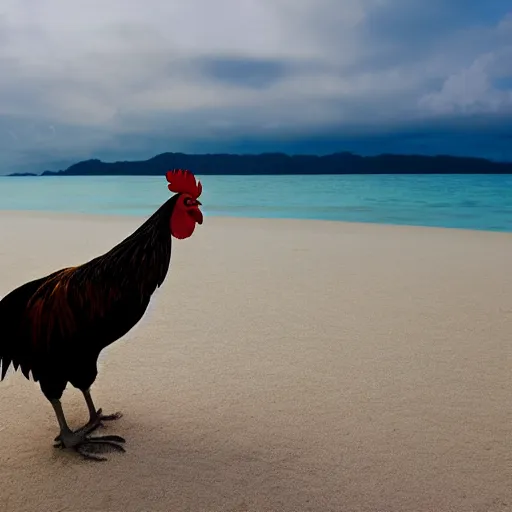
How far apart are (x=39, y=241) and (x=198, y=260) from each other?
2678mm

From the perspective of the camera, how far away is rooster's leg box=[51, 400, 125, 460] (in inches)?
75.9

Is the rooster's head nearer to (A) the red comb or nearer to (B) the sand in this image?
(A) the red comb

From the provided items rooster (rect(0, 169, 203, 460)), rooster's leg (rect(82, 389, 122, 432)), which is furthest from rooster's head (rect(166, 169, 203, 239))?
rooster's leg (rect(82, 389, 122, 432))

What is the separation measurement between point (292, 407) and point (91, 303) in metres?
0.90

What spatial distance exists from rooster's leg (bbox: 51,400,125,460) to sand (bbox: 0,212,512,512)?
0.04 metres

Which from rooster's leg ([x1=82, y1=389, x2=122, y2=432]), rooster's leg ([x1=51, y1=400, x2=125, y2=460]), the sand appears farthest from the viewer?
rooster's leg ([x1=82, y1=389, x2=122, y2=432])

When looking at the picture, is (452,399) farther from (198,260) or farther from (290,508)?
(198,260)

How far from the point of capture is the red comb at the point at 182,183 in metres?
1.76

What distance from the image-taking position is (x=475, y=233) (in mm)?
9133

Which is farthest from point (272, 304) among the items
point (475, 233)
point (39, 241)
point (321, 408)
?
point (475, 233)

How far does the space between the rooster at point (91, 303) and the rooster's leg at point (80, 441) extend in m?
0.05

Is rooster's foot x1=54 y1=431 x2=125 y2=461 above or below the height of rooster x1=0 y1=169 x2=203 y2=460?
below

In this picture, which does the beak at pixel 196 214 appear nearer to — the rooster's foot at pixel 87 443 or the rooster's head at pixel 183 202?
the rooster's head at pixel 183 202

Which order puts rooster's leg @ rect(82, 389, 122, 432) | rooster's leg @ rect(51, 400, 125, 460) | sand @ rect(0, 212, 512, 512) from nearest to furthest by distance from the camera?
sand @ rect(0, 212, 512, 512) → rooster's leg @ rect(51, 400, 125, 460) → rooster's leg @ rect(82, 389, 122, 432)
